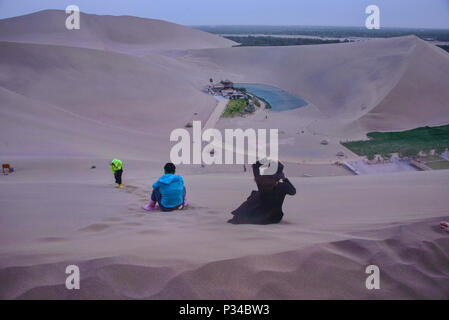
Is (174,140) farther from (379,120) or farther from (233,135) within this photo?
(379,120)

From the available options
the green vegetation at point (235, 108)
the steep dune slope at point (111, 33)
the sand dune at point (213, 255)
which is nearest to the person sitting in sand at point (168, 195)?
the sand dune at point (213, 255)

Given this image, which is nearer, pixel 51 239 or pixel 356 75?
pixel 51 239

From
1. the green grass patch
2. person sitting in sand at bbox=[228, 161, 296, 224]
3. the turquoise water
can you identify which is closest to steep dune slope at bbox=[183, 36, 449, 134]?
the turquoise water

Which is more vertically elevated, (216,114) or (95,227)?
(216,114)

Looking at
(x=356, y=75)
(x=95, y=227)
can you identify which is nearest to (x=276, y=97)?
(x=356, y=75)

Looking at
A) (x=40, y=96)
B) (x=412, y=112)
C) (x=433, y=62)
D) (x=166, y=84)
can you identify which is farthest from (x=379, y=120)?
(x=40, y=96)

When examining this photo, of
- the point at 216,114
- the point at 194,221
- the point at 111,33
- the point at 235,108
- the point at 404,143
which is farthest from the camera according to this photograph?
the point at 111,33

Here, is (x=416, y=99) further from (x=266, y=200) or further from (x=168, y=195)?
(x=266, y=200)
